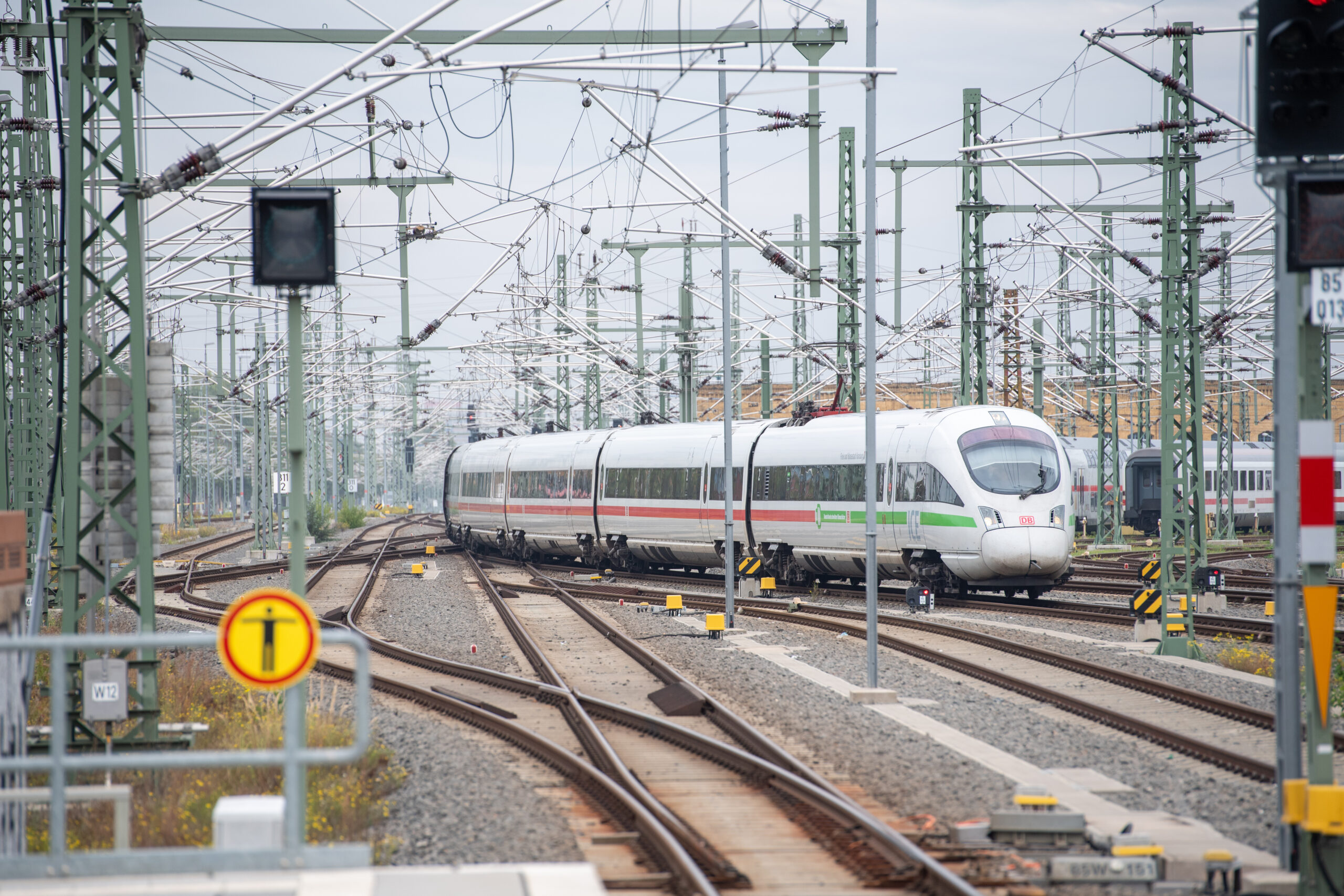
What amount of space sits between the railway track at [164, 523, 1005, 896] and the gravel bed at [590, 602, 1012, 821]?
46cm

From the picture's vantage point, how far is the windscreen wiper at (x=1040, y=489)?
73.2 ft

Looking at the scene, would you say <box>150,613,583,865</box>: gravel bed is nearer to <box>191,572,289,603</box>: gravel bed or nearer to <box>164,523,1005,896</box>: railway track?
<box>164,523,1005,896</box>: railway track

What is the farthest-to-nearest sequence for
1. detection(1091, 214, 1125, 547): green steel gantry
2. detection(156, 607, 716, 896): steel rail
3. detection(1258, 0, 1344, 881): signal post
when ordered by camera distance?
detection(1091, 214, 1125, 547): green steel gantry < detection(156, 607, 716, 896): steel rail < detection(1258, 0, 1344, 881): signal post

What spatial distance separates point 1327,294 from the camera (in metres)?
7.33

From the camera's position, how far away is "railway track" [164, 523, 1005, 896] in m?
7.55

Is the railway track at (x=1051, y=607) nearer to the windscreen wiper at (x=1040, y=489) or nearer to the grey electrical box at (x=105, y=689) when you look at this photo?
the windscreen wiper at (x=1040, y=489)

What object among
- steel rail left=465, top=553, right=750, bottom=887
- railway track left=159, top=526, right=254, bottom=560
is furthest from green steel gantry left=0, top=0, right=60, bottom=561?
railway track left=159, top=526, right=254, bottom=560

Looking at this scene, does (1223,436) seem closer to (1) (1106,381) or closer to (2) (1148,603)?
(1) (1106,381)

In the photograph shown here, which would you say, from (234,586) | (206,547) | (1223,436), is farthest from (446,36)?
(206,547)

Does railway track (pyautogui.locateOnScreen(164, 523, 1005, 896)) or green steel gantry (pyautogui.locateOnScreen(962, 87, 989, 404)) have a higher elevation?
green steel gantry (pyautogui.locateOnScreen(962, 87, 989, 404))

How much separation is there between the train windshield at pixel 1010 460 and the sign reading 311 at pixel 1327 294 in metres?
15.0

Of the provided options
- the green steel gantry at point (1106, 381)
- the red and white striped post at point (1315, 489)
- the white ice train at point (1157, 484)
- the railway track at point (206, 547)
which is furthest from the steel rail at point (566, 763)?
the white ice train at point (1157, 484)

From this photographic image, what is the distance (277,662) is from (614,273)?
120 ft

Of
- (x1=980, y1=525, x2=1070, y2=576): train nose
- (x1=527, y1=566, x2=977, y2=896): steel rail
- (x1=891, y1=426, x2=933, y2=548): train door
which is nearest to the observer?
(x1=527, y1=566, x2=977, y2=896): steel rail
